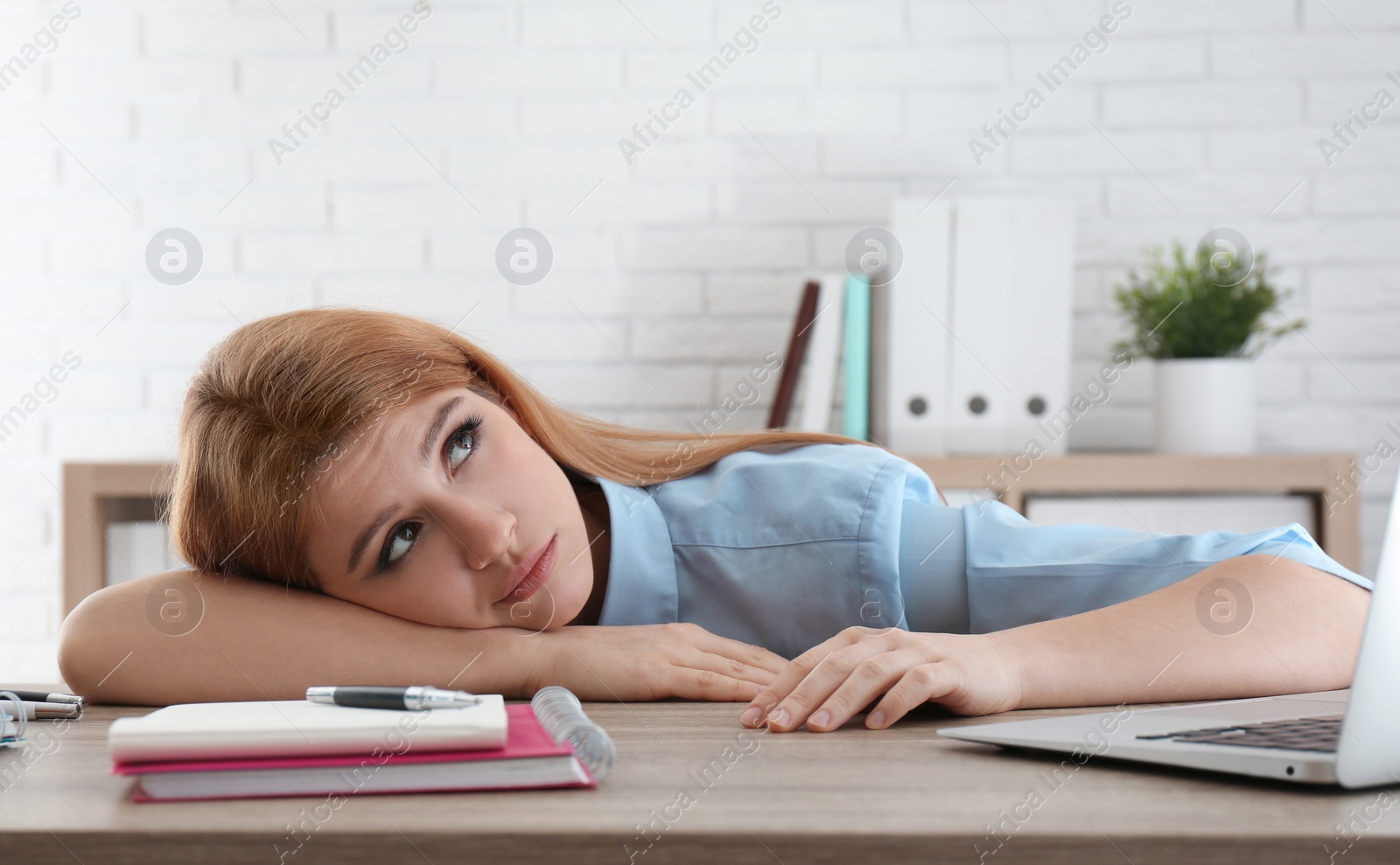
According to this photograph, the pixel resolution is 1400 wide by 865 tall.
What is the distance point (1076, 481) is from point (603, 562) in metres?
0.96

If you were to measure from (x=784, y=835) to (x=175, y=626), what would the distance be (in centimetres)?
70

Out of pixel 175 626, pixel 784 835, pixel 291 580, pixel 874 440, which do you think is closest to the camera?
pixel 784 835

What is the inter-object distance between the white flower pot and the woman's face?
1.28 metres

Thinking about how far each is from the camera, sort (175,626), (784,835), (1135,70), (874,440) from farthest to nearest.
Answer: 1. (1135,70)
2. (874,440)
3. (175,626)
4. (784,835)

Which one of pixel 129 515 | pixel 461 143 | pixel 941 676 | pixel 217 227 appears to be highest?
pixel 461 143

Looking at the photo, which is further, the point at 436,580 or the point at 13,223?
the point at 13,223

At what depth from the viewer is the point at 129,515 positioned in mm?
1999

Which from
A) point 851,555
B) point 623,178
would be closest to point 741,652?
point 851,555

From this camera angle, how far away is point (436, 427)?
3.26ft

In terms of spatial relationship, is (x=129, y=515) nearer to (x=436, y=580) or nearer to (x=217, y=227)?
(x=217, y=227)

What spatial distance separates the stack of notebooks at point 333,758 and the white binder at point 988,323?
1.48 m

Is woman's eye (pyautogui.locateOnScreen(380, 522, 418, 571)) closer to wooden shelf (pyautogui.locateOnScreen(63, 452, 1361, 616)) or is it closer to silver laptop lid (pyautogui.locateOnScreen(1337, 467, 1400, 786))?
silver laptop lid (pyautogui.locateOnScreen(1337, 467, 1400, 786))

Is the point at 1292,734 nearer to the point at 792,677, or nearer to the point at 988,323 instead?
the point at 792,677

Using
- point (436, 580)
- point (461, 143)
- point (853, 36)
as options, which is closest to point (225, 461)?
point (436, 580)
